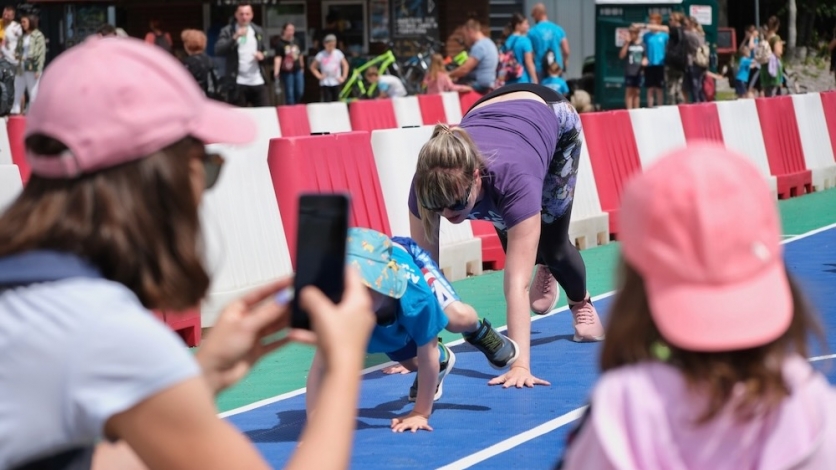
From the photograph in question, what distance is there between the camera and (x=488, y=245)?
11883 mm

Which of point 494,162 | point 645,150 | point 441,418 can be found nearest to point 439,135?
point 494,162

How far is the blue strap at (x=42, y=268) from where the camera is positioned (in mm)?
2387

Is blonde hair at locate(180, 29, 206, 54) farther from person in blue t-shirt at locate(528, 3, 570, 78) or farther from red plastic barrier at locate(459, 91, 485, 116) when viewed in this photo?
person in blue t-shirt at locate(528, 3, 570, 78)

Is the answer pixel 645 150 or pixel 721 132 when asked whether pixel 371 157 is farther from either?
pixel 721 132

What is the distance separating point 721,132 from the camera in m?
17.1

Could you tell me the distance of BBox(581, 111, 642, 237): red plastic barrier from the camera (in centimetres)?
Answer: 1373

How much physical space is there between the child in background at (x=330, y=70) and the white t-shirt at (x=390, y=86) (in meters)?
0.96

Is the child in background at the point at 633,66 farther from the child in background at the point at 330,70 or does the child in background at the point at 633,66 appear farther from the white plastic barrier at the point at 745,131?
the white plastic barrier at the point at 745,131

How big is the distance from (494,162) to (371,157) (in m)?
3.89

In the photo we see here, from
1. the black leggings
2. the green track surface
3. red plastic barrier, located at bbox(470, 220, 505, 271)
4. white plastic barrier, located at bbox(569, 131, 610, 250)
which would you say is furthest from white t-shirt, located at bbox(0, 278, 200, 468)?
white plastic barrier, located at bbox(569, 131, 610, 250)

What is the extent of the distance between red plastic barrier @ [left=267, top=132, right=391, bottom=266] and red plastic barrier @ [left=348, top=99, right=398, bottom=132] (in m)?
9.55

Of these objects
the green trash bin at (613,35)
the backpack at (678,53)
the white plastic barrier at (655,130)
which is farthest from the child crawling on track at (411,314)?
the green trash bin at (613,35)

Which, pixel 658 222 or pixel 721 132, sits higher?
pixel 658 222

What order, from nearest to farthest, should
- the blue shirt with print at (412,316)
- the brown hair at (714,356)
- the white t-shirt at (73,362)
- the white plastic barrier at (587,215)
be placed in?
the white t-shirt at (73,362) < the brown hair at (714,356) < the blue shirt with print at (412,316) < the white plastic barrier at (587,215)
